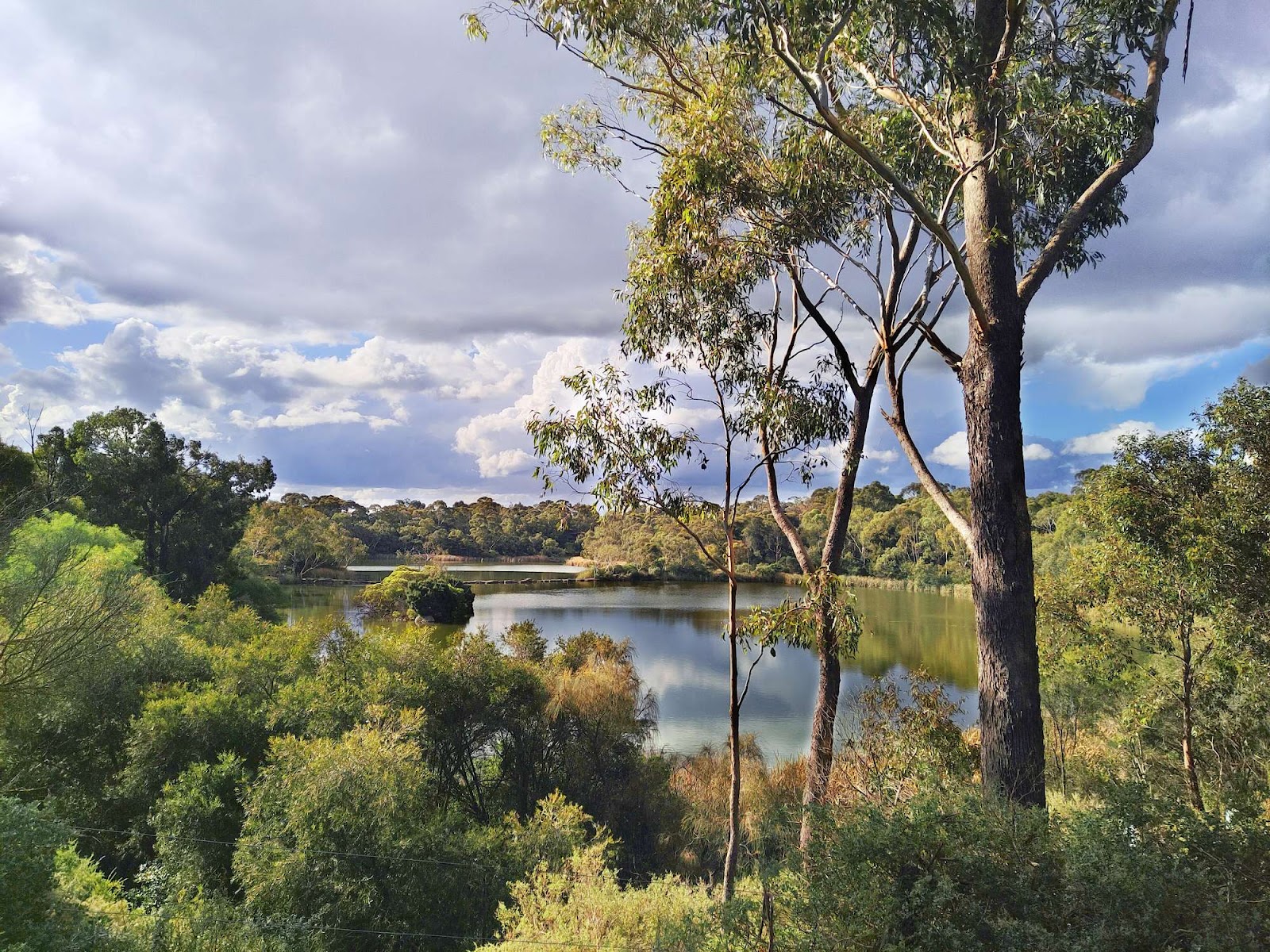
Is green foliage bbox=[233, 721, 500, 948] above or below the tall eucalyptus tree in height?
below

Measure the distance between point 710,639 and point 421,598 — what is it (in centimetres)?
1037

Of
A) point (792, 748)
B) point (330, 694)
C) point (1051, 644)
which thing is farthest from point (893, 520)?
point (330, 694)

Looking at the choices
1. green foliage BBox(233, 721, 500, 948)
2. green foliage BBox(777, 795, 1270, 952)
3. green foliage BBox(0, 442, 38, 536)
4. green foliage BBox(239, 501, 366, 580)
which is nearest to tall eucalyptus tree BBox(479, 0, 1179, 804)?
green foliage BBox(777, 795, 1270, 952)

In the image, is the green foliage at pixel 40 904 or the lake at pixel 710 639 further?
the lake at pixel 710 639

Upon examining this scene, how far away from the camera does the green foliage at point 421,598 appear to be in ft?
81.1

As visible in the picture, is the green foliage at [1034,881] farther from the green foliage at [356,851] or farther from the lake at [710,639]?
the green foliage at [356,851]

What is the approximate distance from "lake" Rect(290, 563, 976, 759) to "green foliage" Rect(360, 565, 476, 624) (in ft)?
3.39

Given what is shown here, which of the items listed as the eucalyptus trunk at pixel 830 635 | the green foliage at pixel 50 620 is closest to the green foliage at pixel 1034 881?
the eucalyptus trunk at pixel 830 635

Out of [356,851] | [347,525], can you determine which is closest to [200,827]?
[356,851]

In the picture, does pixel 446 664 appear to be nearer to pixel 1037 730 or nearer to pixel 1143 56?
pixel 1037 730

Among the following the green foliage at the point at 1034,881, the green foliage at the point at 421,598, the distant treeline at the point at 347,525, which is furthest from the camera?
the green foliage at the point at 421,598

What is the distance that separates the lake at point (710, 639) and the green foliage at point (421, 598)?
3.39 feet

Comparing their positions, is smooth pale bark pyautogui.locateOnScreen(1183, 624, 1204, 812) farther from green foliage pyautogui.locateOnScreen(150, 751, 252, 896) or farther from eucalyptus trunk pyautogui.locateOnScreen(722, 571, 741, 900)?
green foliage pyautogui.locateOnScreen(150, 751, 252, 896)

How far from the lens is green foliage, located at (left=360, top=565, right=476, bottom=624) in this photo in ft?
81.1
